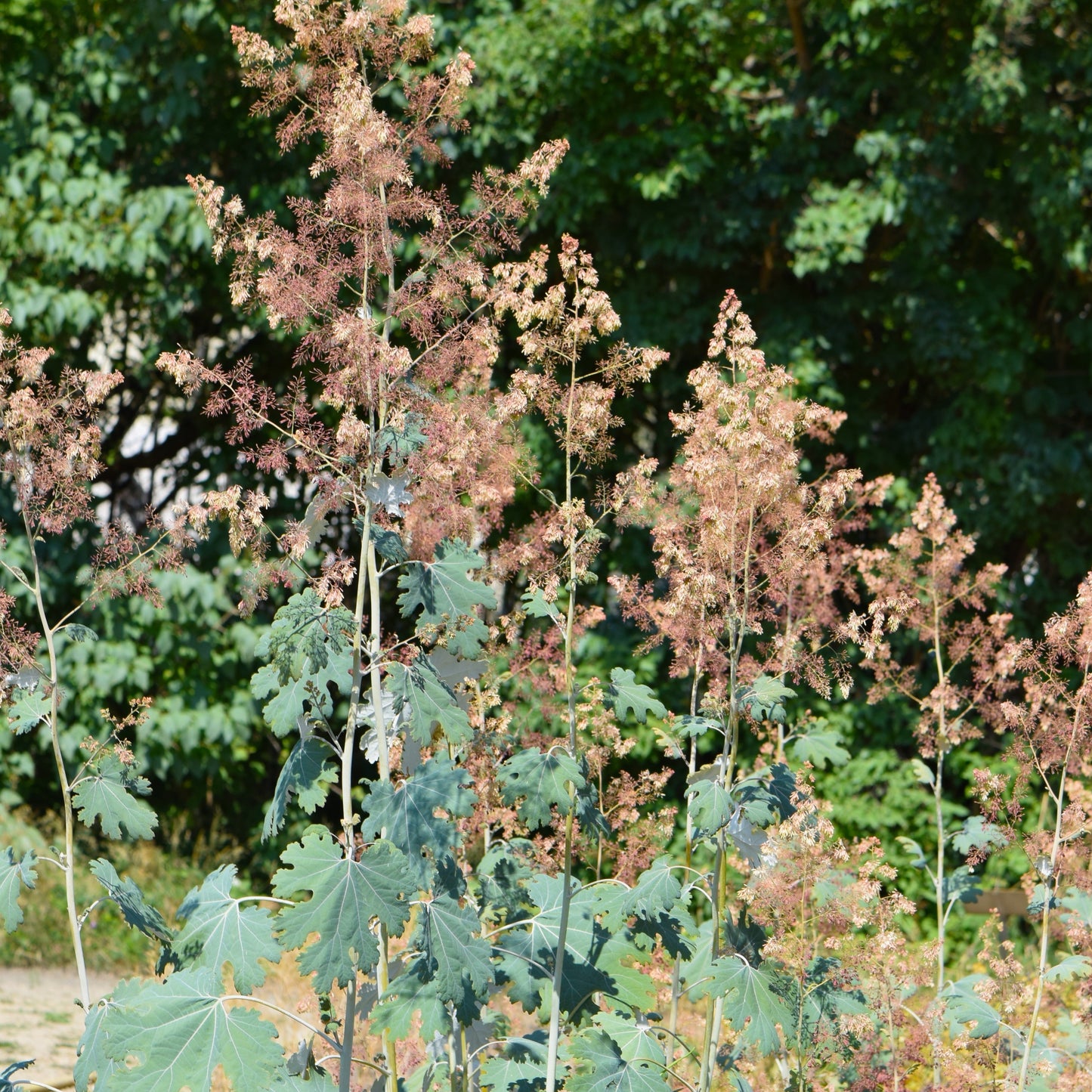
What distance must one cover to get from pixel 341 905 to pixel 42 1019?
4.53m

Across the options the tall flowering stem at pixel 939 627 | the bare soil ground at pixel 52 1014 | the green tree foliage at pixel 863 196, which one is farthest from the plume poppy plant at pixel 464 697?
the green tree foliage at pixel 863 196

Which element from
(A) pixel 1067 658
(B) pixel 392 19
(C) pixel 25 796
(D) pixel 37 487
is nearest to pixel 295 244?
(B) pixel 392 19

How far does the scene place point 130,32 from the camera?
24.1ft

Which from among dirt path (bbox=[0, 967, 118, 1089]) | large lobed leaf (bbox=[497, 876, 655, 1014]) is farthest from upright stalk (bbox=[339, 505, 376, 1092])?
dirt path (bbox=[0, 967, 118, 1089])

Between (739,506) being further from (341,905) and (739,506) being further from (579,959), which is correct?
(341,905)

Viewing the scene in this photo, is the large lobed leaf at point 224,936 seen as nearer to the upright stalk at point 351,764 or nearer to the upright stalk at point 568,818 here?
the upright stalk at point 351,764

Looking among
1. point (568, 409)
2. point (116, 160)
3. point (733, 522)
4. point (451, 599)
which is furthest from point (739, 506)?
point (116, 160)

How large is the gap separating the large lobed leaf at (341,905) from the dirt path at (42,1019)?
2.78m

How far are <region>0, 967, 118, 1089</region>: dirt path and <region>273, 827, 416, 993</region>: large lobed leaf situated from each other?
2781 millimetres

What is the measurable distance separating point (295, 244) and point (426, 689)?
958 mm

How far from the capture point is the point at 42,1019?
19.7 ft

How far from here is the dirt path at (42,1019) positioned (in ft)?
17.1

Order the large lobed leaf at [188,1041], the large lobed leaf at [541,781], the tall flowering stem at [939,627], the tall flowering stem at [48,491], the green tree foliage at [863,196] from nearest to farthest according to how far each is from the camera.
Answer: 1. the large lobed leaf at [188,1041]
2. the large lobed leaf at [541,781]
3. the tall flowering stem at [48,491]
4. the tall flowering stem at [939,627]
5. the green tree foliage at [863,196]

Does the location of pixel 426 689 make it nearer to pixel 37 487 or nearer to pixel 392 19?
pixel 37 487
